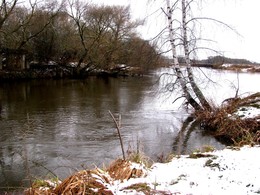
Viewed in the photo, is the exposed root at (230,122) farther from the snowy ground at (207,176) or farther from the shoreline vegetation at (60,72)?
the shoreline vegetation at (60,72)

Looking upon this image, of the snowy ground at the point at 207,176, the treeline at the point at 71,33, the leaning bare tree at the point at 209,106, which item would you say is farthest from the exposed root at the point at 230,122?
the treeline at the point at 71,33

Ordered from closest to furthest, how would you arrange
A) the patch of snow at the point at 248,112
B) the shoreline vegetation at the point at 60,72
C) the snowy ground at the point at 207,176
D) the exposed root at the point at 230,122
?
the snowy ground at the point at 207,176 → the exposed root at the point at 230,122 → the patch of snow at the point at 248,112 → the shoreline vegetation at the point at 60,72

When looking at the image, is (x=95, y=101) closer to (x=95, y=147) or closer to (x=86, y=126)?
(x=86, y=126)

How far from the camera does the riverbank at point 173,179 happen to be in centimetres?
411

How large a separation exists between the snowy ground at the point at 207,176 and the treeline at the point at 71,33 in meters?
27.6

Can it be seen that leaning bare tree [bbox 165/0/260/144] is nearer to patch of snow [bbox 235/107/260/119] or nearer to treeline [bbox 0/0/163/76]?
patch of snow [bbox 235/107/260/119]

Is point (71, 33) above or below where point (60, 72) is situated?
above

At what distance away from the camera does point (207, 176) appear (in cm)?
465

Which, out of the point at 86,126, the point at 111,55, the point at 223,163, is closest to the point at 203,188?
the point at 223,163

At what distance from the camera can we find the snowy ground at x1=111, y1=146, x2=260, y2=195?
13.5ft

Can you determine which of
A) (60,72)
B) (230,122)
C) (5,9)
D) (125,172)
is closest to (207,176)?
(125,172)

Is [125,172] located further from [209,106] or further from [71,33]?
[71,33]

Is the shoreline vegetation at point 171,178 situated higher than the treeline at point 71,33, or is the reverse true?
the treeline at point 71,33

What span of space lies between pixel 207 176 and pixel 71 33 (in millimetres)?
35195
